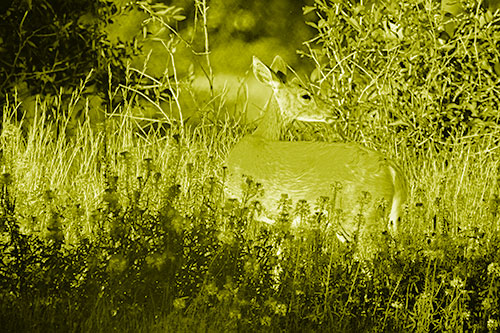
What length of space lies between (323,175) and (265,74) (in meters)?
1.19

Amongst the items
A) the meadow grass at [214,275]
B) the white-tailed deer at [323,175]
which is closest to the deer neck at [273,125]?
the white-tailed deer at [323,175]

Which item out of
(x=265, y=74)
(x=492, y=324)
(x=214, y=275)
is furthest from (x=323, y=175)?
(x=492, y=324)

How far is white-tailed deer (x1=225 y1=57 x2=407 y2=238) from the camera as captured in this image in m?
5.59

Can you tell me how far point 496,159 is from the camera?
312 inches

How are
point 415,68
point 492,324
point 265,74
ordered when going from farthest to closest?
point 415,68
point 265,74
point 492,324

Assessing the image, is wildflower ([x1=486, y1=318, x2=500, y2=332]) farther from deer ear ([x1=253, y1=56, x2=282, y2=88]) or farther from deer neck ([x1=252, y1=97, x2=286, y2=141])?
deer ear ([x1=253, y1=56, x2=282, y2=88])

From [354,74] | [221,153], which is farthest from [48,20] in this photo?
[354,74]

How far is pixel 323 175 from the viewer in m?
5.70

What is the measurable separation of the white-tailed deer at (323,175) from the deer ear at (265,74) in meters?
0.47

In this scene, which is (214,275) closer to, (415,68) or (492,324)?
(492,324)

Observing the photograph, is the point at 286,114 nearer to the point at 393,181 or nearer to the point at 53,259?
the point at 393,181

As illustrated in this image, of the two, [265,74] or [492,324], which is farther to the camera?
[265,74]

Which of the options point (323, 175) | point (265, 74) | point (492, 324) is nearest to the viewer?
point (492, 324)

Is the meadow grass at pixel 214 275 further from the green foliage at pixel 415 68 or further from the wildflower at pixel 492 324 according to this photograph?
the green foliage at pixel 415 68
